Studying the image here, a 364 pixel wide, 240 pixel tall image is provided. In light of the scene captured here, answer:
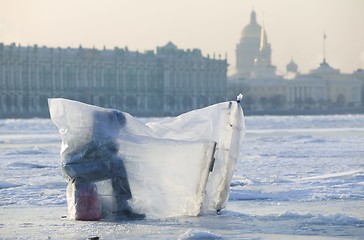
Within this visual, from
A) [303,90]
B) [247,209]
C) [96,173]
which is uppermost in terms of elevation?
[96,173]

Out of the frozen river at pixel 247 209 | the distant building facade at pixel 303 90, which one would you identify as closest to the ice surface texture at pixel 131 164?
the frozen river at pixel 247 209

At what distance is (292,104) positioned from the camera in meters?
148

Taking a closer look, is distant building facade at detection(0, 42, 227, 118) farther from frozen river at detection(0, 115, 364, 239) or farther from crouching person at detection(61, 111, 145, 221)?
crouching person at detection(61, 111, 145, 221)

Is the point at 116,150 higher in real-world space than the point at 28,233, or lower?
higher

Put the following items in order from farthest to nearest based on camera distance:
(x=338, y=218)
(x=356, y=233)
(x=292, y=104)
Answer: (x=292, y=104), (x=338, y=218), (x=356, y=233)

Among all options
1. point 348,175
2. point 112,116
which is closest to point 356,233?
point 112,116

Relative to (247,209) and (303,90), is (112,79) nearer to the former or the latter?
(303,90)

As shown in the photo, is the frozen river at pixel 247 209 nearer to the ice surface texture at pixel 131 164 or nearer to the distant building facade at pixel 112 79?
the ice surface texture at pixel 131 164

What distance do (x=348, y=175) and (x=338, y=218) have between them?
5.78 metres

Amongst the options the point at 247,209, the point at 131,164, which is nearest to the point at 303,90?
the point at 247,209

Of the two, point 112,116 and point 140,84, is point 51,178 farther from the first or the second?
point 140,84

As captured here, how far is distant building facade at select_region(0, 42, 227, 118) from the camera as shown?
102625 millimetres

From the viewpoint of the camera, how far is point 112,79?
113312mm

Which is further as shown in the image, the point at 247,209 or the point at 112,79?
the point at 112,79
